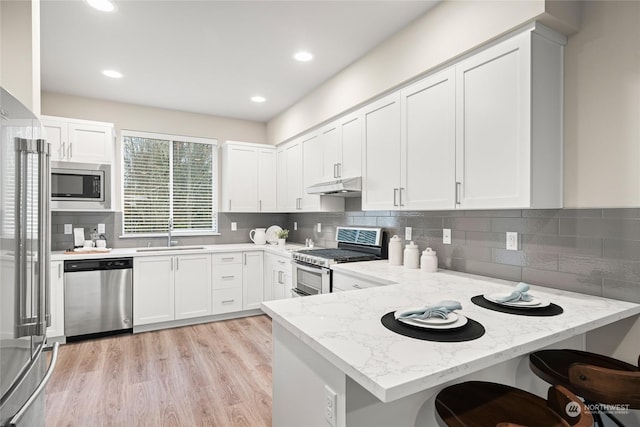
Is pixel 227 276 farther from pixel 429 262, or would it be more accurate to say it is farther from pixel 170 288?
pixel 429 262

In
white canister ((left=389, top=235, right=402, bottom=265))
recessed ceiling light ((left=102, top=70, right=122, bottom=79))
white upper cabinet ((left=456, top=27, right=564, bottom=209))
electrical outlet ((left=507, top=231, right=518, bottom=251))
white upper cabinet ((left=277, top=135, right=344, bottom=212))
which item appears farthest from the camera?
white upper cabinet ((left=277, top=135, right=344, bottom=212))

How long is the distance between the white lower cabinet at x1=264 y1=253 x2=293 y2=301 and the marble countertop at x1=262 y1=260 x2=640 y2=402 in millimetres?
2027

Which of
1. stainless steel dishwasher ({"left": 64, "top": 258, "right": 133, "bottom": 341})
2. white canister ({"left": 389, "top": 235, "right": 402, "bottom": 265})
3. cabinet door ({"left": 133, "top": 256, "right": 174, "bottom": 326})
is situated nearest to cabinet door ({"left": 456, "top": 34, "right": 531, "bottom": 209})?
white canister ({"left": 389, "top": 235, "right": 402, "bottom": 265})

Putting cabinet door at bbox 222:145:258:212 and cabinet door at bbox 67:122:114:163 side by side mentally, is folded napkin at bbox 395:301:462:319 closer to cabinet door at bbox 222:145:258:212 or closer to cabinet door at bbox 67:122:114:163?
cabinet door at bbox 222:145:258:212

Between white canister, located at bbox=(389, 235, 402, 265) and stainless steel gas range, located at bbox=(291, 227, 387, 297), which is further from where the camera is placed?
stainless steel gas range, located at bbox=(291, 227, 387, 297)

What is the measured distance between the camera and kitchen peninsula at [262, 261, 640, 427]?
→ 1017mm

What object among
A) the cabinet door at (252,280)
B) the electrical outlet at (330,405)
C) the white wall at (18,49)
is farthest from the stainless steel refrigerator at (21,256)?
the cabinet door at (252,280)

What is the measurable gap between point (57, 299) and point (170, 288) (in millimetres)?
1052

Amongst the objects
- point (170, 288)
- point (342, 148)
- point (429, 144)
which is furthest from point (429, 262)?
point (170, 288)

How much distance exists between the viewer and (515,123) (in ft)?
6.14

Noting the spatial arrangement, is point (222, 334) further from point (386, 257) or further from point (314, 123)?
point (314, 123)

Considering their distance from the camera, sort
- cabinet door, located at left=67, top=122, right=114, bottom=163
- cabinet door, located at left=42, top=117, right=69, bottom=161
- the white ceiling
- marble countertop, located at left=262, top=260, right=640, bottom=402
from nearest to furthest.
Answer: marble countertop, located at left=262, top=260, right=640, bottom=402, the white ceiling, cabinet door, located at left=42, top=117, right=69, bottom=161, cabinet door, located at left=67, top=122, right=114, bottom=163

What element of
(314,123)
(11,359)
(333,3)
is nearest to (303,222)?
(314,123)

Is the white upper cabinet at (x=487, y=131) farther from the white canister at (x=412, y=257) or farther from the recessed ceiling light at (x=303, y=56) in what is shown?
the recessed ceiling light at (x=303, y=56)
